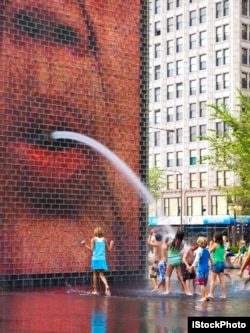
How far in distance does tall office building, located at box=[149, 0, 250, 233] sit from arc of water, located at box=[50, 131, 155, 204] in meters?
64.6

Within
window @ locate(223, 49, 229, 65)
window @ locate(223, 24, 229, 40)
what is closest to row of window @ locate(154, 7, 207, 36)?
window @ locate(223, 24, 229, 40)

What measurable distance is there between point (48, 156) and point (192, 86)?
246 ft

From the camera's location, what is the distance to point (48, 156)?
80.5ft

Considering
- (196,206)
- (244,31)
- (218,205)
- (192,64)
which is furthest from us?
(192,64)

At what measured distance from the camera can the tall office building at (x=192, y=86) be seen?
9406cm

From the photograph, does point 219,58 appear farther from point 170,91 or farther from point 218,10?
point 170,91

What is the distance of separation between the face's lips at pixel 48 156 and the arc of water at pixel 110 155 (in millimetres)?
205

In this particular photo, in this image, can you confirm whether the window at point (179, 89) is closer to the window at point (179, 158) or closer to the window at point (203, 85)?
the window at point (203, 85)

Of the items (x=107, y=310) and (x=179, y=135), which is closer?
(x=107, y=310)

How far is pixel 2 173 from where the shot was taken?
917 inches

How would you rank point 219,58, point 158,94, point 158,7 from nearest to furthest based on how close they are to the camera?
1. point 219,58
2. point 158,94
3. point 158,7

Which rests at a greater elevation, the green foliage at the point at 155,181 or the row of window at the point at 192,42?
the row of window at the point at 192,42

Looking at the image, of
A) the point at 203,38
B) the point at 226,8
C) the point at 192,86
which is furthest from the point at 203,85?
the point at 226,8

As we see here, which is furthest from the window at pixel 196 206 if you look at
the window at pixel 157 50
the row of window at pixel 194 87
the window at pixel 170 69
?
the window at pixel 157 50
